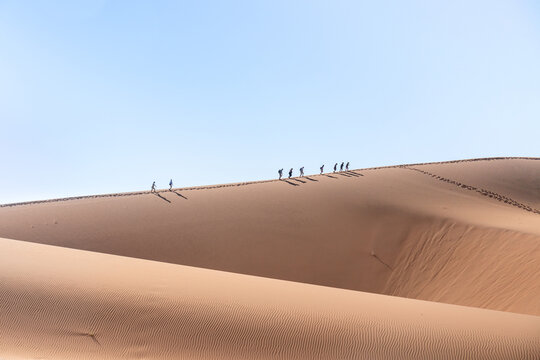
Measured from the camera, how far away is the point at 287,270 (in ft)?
54.5

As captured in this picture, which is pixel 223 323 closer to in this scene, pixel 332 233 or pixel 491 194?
pixel 332 233

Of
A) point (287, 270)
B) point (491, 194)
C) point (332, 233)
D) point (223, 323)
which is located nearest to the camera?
point (223, 323)

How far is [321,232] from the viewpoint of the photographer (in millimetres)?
19344

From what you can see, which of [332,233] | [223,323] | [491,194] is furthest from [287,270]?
[491,194]

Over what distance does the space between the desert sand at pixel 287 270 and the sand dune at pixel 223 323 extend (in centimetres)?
3

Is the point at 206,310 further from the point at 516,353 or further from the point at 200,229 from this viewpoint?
the point at 200,229

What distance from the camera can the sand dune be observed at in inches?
269

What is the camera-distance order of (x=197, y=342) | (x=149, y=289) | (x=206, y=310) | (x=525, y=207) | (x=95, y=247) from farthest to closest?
(x=525, y=207)
(x=95, y=247)
(x=149, y=289)
(x=206, y=310)
(x=197, y=342)

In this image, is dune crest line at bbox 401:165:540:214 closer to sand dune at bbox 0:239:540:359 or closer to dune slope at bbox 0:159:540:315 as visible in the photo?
dune slope at bbox 0:159:540:315

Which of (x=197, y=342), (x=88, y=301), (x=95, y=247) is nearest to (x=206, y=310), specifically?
(x=197, y=342)

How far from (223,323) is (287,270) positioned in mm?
9126

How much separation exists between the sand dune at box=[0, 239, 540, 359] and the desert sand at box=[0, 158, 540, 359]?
0.03m

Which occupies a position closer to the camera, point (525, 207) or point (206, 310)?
point (206, 310)

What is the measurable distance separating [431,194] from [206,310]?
65.2 ft
